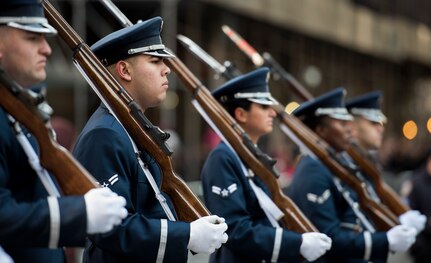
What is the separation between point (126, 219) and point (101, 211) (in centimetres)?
67

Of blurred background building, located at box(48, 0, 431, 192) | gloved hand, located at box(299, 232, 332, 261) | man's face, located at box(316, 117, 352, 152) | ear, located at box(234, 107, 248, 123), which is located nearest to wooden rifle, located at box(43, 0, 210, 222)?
gloved hand, located at box(299, 232, 332, 261)

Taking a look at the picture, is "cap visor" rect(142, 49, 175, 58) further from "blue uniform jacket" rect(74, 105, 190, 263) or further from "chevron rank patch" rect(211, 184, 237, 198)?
"chevron rank patch" rect(211, 184, 237, 198)

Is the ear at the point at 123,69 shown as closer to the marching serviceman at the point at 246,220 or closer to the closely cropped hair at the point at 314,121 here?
the marching serviceman at the point at 246,220

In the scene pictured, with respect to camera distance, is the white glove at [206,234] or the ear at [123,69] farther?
the ear at [123,69]

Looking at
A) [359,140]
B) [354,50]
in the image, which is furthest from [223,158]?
[354,50]

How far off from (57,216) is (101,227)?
0.53ft

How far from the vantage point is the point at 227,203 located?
5355mm

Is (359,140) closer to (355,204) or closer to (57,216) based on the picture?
(355,204)

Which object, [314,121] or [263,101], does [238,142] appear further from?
[314,121]

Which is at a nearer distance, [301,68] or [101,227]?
[101,227]

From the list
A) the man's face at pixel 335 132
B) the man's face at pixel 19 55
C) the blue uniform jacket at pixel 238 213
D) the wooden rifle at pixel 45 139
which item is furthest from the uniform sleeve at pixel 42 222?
the man's face at pixel 335 132

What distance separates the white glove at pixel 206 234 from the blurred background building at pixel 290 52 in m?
1.91

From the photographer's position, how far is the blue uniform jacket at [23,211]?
3.47 meters

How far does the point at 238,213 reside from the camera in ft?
17.6
